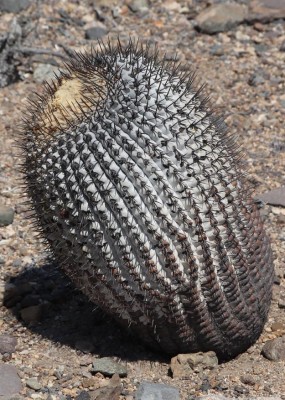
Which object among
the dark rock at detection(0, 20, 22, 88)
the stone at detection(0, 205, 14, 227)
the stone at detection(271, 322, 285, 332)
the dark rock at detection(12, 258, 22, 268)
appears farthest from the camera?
the dark rock at detection(0, 20, 22, 88)

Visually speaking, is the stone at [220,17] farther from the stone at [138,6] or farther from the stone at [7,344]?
the stone at [7,344]

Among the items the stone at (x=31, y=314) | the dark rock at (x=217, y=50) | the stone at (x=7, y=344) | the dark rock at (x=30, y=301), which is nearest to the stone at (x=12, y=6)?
the dark rock at (x=217, y=50)

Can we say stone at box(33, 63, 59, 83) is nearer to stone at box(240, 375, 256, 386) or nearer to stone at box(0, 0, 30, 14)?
stone at box(0, 0, 30, 14)

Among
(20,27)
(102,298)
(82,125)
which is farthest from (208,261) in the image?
(20,27)

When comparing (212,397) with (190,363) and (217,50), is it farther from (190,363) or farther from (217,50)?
(217,50)

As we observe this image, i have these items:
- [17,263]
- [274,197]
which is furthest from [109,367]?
[274,197]

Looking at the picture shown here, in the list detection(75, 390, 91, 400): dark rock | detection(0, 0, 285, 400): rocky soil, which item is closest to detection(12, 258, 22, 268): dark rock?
detection(0, 0, 285, 400): rocky soil
